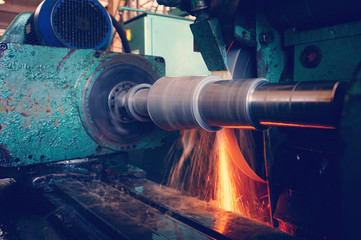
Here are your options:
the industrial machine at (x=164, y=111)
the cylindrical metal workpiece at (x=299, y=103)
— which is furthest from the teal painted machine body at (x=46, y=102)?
the cylindrical metal workpiece at (x=299, y=103)

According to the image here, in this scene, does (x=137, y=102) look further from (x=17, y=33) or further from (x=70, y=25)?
(x=17, y=33)

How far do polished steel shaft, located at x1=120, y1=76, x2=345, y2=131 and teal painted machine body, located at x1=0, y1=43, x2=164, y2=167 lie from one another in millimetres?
510

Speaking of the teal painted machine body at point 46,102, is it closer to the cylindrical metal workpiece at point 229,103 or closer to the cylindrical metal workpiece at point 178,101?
the cylindrical metal workpiece at point 178,101

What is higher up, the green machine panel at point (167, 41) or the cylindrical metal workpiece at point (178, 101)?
the green machine panel at point (167, 41)

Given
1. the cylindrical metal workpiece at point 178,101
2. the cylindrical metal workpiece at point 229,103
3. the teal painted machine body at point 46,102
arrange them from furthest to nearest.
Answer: the teal painted machine body at point 46,102 < the cylindrical metal workpiece at point 178,101 < the cylindrical metal workpiece at point 229,103

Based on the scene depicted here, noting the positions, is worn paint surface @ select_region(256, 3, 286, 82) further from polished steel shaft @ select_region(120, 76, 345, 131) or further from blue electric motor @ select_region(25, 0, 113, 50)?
blue electric motor @ select_region(25, 0, 113, 50)

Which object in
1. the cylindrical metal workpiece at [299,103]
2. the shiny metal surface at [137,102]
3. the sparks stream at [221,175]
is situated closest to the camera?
the cylindrical metal workpiece at [299,103]

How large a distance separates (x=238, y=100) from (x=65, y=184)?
99 cm

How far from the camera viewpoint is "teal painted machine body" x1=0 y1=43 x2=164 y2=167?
1393mm

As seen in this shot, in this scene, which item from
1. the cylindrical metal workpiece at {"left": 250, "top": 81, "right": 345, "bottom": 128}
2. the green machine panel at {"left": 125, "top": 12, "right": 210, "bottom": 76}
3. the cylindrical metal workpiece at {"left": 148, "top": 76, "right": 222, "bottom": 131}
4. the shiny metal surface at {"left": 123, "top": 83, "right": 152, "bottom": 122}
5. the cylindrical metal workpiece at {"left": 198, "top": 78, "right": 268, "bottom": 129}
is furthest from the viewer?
the green machine panel at {"left": 125, "top": 12, "right": 210, "bottom": 76}

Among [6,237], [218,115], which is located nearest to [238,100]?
[218,115]

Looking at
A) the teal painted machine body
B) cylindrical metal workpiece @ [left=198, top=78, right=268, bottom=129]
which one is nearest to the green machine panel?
the teal painted machine body

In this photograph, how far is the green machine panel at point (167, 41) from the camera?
3365 mm

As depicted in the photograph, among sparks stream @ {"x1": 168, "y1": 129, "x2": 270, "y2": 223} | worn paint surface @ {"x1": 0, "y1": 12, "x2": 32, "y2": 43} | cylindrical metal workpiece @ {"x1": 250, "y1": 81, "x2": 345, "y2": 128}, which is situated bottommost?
sparks stream @ {"x1": 168, "y1": 129, "x2": 270, "y2": 223}
